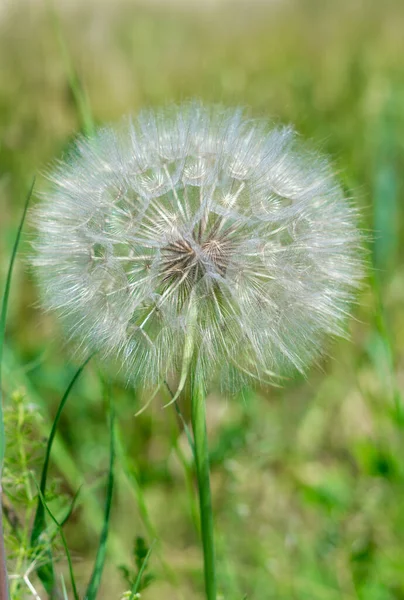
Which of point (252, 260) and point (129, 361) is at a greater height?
point (252, 260)

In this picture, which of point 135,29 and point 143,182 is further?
point 135,29

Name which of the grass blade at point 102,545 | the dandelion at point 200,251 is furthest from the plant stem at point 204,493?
the grass blade at point 102,545

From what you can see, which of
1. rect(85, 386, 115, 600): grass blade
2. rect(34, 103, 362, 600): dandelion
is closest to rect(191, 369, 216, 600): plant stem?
rect(34, 103, 362, 600): dandelion

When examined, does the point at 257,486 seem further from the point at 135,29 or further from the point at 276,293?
the point at 135,29

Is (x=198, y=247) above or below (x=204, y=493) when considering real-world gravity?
above

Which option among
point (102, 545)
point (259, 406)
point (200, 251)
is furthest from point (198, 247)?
point (259, 406)

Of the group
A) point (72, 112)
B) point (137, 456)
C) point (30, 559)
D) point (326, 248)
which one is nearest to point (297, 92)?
point (72, 112)

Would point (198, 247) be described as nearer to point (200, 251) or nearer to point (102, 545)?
point (200, 251)
